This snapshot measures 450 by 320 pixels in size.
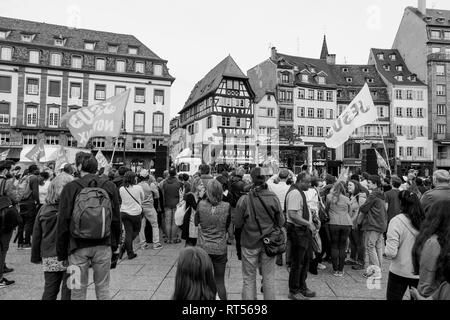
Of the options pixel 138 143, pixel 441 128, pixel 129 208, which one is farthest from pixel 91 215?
pixel 441 128

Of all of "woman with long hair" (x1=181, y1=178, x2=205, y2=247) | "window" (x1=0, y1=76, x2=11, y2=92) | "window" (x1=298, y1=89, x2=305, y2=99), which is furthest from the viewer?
"window" (x1=298, y1=89, x2=305, y2=99)

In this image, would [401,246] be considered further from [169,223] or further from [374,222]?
[169,223]

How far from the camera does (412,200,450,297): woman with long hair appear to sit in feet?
9.15

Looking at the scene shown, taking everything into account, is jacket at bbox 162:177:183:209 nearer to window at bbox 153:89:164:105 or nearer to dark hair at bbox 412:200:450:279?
dark hair at bbox 412:200:450:279

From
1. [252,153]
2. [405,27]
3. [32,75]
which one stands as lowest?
[252,153]

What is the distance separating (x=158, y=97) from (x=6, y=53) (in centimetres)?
1787

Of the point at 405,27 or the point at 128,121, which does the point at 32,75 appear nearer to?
the point at 128,121

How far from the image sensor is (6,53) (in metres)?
38.0

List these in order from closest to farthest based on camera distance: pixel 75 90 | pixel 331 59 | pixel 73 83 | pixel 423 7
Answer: pixel 73 83 < pixel 75 90 < pixel 423 7 < pixel 331 59

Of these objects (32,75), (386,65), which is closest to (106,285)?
(32,75)

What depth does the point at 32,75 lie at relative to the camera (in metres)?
39.1

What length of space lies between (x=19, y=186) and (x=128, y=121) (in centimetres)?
3536

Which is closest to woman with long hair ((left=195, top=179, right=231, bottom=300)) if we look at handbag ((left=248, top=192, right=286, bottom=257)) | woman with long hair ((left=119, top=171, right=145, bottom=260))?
handbag ((left=248, top=192, right=286, bottom=257))

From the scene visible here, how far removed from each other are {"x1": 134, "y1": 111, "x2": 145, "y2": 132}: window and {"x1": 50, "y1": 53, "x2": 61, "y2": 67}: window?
10.8 metres
